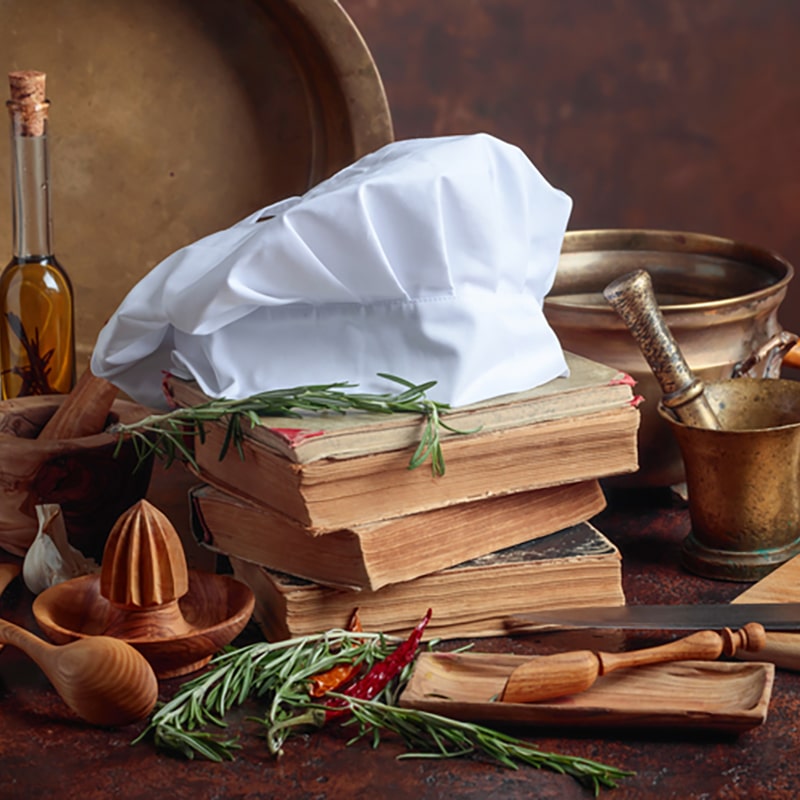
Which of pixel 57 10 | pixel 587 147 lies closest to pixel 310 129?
pixel 57 10

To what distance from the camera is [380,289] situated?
87 centimetres

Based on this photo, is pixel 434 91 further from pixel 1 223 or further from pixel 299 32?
pixel 1 223

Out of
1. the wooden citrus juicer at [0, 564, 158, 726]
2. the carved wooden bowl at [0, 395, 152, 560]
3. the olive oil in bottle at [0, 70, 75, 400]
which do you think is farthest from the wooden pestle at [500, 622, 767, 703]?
the olive oil in bottle at [0, 70, 75, 400]

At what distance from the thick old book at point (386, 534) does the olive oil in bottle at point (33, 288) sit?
0.28 m

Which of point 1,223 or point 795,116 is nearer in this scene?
point 1,223

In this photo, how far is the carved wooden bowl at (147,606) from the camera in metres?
0.78

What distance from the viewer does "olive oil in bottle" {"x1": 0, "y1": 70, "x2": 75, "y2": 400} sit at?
1.10 metres

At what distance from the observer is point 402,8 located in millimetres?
→ 1509

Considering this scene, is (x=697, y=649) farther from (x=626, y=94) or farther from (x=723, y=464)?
(x=626, y=94)

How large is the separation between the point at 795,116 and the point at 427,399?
954mm

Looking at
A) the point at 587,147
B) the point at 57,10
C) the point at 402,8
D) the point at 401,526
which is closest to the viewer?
the point at 401,526

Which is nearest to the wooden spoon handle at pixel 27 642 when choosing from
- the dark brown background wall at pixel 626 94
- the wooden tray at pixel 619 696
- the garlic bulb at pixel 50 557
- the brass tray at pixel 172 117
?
the garlic bulb at pixel 50 557

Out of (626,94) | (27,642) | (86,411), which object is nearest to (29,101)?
(86,411)

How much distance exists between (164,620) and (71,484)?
19 centimetres
